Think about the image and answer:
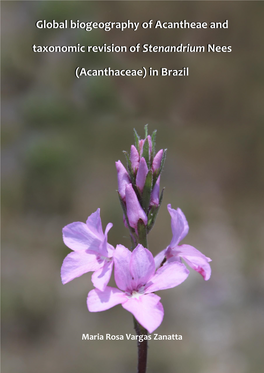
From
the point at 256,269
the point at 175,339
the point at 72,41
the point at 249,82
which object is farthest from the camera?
the point at 249,82

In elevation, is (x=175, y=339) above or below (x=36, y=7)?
below

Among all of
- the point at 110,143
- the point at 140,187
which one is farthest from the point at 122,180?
the point at 110,143

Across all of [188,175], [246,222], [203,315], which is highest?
[188,175]

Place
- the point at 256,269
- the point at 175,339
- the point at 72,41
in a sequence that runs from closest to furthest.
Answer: the point at 175,339 < the point at 256,269 < the point at 72,41

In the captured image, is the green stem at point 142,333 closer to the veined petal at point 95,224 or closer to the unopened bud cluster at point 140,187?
the unopened bud cluster at point 140,187

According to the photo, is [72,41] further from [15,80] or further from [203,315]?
[203,315]

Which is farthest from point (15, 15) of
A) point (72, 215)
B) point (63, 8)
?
point (72, 215)

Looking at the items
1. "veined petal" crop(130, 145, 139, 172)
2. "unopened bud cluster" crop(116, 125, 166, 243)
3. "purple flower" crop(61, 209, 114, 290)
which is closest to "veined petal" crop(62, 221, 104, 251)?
"purple flower" crop(61, 209, 114, 290)

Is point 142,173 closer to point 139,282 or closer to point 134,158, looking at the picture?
point 134,158
